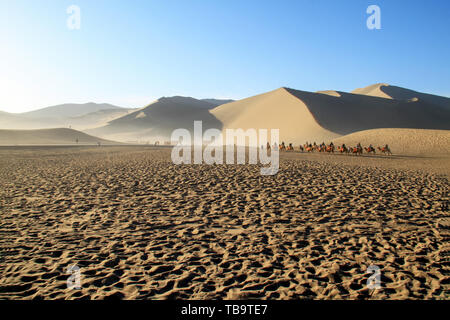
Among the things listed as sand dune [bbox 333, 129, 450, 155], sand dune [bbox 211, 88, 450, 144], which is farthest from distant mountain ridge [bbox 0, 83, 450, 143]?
sand dune [bbox 333, 129, 450, 155]

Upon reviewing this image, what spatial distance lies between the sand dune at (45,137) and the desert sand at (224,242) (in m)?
52.5

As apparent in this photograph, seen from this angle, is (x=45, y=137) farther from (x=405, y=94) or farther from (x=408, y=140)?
(x=405, y=94)

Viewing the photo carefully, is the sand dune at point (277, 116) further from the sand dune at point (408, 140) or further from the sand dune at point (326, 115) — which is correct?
the sand dune at point (408, 140)

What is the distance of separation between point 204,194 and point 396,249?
5.53m

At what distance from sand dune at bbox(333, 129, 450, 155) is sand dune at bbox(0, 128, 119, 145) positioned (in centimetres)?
4737

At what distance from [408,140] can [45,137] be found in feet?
207

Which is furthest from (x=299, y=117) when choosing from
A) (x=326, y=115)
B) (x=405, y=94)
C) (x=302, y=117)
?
(x=405, y=94)

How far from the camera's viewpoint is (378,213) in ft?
23.7

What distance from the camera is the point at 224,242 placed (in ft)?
17.7

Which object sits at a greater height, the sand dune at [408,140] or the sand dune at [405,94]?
the sand dune at [405,94]

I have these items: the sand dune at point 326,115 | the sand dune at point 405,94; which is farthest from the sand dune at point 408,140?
the sand dune at point 405,94

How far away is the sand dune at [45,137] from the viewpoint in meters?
54.2

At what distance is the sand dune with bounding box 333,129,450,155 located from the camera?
107ft
